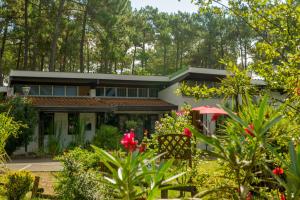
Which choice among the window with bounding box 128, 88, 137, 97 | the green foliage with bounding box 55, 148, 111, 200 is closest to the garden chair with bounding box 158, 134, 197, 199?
the green foliage with bounding box 55, 148, 111, 200

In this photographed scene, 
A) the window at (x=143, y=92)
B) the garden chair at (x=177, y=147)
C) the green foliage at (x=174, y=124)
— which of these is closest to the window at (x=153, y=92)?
the window at (x=143, y=92)

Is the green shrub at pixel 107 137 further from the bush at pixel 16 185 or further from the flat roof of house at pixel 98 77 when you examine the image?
the bush at pixel 16 185

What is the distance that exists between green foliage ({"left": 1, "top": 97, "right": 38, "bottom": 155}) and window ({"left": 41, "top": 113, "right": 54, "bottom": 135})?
7.13 feet

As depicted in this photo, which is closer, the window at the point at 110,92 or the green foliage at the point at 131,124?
the green foliage at the point at 131,124

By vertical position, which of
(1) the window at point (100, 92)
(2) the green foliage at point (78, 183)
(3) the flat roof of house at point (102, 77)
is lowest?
(2) the green foliage at point (78, 183)

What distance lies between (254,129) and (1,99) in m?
21.3

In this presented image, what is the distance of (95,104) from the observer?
2388 centimetres

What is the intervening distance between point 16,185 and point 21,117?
13.5 metres

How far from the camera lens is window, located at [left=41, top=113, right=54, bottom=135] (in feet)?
75.1

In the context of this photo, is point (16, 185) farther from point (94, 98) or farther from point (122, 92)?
point (122, 92)

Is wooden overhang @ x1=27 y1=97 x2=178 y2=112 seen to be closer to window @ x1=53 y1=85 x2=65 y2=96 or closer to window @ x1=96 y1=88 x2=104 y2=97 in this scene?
window @ x1=53 y1=85 x2=65 y2=96

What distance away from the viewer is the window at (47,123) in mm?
22888

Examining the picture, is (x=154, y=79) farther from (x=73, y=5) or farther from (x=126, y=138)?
(x=126, y=138)

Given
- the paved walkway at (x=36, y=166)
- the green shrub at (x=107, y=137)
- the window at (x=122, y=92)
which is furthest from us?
the window at (x=122, y=92)
